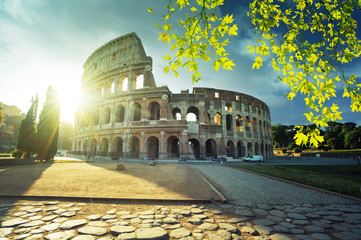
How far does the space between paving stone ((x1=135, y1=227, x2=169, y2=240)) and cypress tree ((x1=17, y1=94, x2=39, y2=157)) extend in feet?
69.9

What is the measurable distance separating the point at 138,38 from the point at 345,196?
32.2 metres

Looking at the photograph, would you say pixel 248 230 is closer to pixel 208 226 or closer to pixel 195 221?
pixel 208 226

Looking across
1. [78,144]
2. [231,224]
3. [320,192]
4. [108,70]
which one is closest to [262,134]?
[320,192]

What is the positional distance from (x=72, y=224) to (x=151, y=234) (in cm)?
155

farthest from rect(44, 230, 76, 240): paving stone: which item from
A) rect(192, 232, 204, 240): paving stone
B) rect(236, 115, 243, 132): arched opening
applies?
rect(236, 115, 243, 132): arched opening

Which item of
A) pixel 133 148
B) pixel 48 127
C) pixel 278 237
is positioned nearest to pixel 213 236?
pixel 278 237

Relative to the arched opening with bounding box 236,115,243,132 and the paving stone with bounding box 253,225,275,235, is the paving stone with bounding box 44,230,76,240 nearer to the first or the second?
the paving stone with bounding box 253,225,275,235

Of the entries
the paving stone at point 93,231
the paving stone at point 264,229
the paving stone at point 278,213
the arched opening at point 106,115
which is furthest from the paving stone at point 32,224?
the arched opening at point 106,115

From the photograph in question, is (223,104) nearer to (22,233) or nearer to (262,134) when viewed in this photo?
(262,134)

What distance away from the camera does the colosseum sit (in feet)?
78.1

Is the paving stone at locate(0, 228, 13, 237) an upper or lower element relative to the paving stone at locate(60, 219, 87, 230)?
upper

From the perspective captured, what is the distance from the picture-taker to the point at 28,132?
17969 mm

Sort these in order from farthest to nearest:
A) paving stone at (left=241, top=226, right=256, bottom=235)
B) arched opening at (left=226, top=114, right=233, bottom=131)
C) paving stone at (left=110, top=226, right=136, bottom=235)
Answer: arched opening at (left=226, top=114, right=233, bottom=131)
paving stone at (left=241, top=226, right=256, bottom=235)
paving stone at (left=110, top=226, right=136, bottom=235)

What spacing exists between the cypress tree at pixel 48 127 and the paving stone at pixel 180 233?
21357 mm
